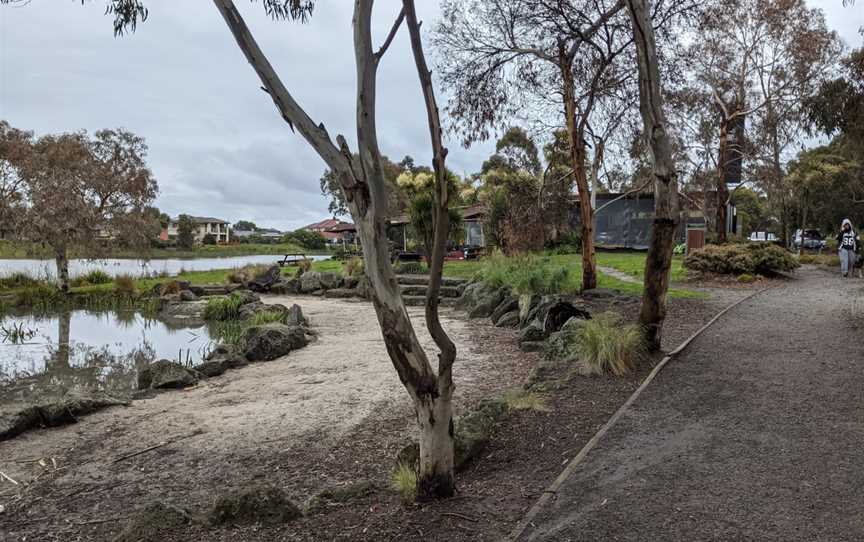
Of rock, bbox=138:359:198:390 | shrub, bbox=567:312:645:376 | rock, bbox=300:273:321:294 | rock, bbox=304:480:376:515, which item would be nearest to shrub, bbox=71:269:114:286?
rock, bbox=300:273:321:294

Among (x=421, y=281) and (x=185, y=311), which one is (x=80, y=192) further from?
(x=421, y=281)

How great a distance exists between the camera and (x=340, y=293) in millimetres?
20203

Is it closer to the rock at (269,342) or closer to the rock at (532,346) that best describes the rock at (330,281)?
the rock at (269,342)

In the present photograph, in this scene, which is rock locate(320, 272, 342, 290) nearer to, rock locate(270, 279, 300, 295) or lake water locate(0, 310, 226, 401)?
rock locate(270, 279, 300, 295)

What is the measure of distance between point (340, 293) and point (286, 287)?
2.67 m

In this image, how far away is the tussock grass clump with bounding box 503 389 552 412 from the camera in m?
5.66

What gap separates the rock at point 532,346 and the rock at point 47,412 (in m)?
5.89

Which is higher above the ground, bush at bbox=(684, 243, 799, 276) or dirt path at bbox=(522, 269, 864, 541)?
bush at bbox=(684, 243, 799, 276)

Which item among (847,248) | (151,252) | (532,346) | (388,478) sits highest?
(847,248)

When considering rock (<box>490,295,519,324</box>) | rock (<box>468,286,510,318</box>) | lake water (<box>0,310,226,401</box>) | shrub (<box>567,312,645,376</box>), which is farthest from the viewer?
rock (<box>468,286,510,318</box>)

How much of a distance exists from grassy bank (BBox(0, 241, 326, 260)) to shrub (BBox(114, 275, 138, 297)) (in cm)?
355

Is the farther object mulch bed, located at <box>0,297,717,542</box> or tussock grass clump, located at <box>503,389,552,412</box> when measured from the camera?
tussock grass clump, located at <box>503,389,552,412</box>

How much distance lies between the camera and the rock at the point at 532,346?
951cm

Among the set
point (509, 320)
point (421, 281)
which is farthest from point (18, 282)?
point (509, 320)
